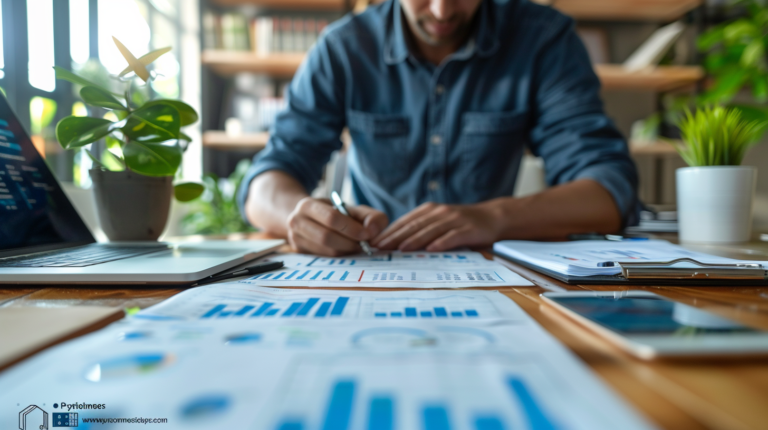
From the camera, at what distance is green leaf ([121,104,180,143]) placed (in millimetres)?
569

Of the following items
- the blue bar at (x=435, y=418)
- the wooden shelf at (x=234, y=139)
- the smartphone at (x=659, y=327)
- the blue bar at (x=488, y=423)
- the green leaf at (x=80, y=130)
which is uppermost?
the wooden shelf at (x=234, y=139)

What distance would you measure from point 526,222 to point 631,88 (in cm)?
215

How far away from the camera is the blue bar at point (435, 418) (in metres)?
0.14

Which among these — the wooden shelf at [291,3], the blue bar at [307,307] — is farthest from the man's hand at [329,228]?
the wooden shelf at [291,3]

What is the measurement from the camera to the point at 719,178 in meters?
0.64

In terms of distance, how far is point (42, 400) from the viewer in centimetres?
17

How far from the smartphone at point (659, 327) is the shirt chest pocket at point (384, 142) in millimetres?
819

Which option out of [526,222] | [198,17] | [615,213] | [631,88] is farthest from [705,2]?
[198,17]

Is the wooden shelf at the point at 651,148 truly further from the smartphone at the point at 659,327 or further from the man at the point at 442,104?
the smartphone at the point at 659,327

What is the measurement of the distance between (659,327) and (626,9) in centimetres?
256

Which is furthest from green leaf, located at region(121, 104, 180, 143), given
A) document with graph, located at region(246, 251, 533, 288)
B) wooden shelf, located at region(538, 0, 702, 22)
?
wooden shelf, located at region(538, 0, 702, 22)

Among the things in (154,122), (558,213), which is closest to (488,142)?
(558,213)

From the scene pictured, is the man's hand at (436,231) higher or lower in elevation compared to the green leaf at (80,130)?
lower

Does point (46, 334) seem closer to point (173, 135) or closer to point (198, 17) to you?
point (173, 135)
